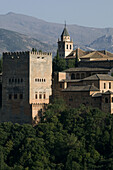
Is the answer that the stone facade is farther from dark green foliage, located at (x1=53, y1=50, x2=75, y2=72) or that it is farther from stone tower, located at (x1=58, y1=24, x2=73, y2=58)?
stone tower, located at (x1=58, y1=24, x2=73, y2=58)

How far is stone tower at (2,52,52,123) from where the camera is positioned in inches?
3297

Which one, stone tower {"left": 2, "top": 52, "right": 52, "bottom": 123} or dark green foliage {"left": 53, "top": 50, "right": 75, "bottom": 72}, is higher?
dark green foliage {"left": 53, "top": 50, "right": 75, "bottom": 72}

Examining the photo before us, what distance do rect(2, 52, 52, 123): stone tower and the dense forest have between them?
8.97 ft

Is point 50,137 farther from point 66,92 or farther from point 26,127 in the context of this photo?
point 66,92

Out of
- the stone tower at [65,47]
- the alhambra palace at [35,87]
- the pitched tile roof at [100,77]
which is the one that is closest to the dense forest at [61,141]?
the alhambra palace at [35,87]

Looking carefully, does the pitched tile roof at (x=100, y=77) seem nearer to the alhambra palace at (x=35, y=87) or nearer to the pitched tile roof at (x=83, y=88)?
the alhambra palace at (x=35, y=87)

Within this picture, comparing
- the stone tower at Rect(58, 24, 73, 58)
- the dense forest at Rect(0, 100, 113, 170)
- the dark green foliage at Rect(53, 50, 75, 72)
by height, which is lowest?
the dense forest at Rect(0, 100, 113, 170)

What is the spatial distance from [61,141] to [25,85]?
1278 cm

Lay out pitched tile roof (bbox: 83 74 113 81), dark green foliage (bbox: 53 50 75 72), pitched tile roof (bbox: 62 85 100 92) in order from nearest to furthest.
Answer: pitched tile roof (bbox: 62 85 100 92), pitched tile roof (bbox: 83 74 113 81), dark green foliage (bbox: 53 50 75 72)

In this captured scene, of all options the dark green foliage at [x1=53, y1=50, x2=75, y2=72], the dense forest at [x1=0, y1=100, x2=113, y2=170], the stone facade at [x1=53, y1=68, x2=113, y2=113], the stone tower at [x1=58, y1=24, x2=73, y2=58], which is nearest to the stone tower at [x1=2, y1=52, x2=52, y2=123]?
the stone facade at [x1=53, y1=68, x2=113, y2=113]

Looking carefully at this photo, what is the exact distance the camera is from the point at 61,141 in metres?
75.8

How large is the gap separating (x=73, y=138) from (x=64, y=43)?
56585 millimetres

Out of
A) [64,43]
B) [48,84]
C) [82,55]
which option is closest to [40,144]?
[48,84]

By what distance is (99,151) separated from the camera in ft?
246
